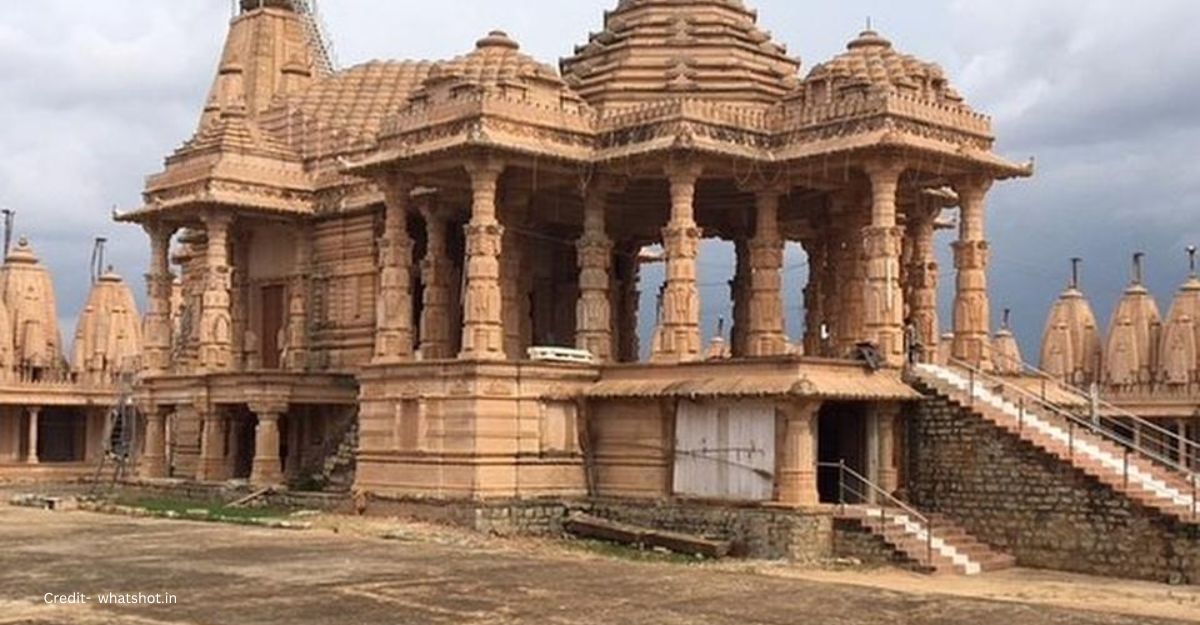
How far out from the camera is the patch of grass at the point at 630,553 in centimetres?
2688

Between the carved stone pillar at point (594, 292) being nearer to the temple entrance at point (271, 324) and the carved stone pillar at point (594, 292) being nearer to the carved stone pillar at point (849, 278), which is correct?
the carved stone pillar at point (849, 278)

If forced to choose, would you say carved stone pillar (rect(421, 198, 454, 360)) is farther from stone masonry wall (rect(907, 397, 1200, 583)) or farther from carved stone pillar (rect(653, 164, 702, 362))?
stone masonry wall (rect(907, 397, 1200, 583))

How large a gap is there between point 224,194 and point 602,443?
12945 mm

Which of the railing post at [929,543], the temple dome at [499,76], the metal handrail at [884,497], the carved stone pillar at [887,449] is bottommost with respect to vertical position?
the railing post at [929,543]

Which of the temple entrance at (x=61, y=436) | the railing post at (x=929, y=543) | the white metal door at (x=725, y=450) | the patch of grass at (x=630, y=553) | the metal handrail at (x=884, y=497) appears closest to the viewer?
the railing post at (x=929, y=543)

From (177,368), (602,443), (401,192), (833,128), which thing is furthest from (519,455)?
(177,368)

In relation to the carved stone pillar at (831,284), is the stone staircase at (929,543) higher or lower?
lower

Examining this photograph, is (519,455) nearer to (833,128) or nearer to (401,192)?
(401,192)

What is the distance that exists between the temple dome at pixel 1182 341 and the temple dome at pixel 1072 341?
3.99 metres

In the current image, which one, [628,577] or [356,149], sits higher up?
[356,149]

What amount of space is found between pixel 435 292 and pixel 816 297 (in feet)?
30.0

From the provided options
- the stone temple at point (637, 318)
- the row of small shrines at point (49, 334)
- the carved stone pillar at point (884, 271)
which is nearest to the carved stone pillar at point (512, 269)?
the stone temple at point (637, 318)

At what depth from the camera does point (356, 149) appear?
39.5 m

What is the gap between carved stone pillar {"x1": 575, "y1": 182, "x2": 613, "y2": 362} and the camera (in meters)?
31.9
